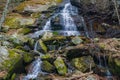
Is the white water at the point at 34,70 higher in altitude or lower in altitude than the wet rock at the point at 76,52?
lower

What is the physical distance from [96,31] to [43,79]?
626cm

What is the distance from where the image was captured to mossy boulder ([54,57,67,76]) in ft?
32.5

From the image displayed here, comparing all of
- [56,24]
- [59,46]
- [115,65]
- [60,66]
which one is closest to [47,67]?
[60,66]

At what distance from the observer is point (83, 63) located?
10297 mm

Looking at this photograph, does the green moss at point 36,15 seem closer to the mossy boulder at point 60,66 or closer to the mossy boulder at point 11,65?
the mossy boulder at point 11,65

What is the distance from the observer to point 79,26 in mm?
14969

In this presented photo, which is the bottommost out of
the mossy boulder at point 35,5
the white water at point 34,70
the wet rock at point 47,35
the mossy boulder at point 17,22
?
the white water at point 34,70

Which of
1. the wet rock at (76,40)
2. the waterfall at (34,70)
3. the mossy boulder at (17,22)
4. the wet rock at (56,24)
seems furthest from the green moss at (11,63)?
the mossy boulder at (17,22)

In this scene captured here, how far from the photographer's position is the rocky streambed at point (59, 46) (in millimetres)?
9797

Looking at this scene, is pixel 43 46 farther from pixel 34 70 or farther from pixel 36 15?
pixel 36 15

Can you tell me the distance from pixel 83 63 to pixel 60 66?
1.01 meters

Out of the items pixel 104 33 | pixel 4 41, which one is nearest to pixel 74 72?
pixel 4 41

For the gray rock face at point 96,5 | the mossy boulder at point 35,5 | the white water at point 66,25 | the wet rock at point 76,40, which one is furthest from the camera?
the mossy boulder at point 35,5

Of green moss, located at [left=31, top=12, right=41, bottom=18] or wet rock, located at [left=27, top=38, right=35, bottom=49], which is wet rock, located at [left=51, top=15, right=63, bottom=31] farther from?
wet rock, located at [left=27, top=38, right=35, bottom=49]
